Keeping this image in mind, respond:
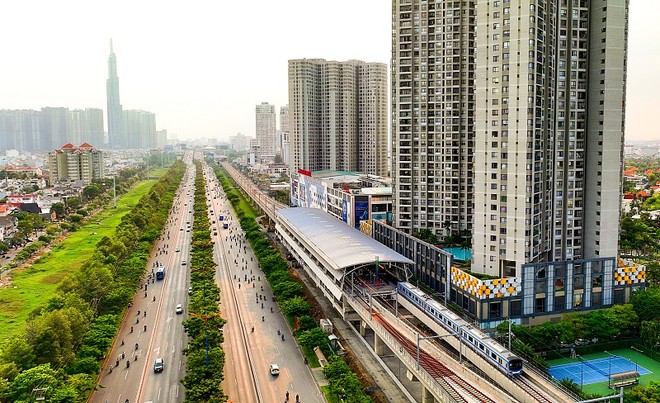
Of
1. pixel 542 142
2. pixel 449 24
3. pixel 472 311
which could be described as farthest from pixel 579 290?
pixel 449 24

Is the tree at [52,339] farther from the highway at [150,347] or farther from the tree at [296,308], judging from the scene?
the tree at [296,308]

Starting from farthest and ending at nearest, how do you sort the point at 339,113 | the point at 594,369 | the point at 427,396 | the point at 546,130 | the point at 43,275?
1. the point at 339,113
2. the point at 43,275
3. the point at 546,130
4. the point at 594,369
5. the point at 427,396

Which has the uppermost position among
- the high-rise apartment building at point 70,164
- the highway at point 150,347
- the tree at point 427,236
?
the high-rise apartment building at point 70,164

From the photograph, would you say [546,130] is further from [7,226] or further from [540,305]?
[7,226]

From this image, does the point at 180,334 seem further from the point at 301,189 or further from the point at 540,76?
the point at 301,189

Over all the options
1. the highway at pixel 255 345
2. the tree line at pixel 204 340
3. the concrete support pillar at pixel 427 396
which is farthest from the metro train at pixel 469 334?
the tree line at pixel 204 340

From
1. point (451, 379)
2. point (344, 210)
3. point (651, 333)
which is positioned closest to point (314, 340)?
point (451, 379)
